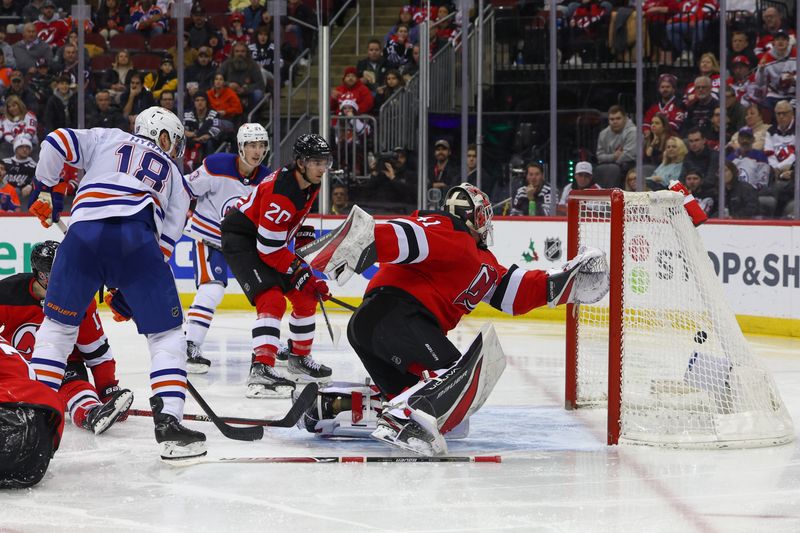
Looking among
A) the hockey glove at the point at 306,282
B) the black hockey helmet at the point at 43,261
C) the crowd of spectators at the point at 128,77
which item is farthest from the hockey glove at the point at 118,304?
the crowd of spectators at the point at 128,77

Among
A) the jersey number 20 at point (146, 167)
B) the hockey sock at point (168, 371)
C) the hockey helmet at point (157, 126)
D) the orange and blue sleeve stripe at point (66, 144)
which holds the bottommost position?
the hockey sock at point (168, 371)

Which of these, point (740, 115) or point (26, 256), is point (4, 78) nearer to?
point (26, 256)

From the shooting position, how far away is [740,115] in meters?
7.59

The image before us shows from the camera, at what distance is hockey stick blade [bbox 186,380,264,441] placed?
3734mm

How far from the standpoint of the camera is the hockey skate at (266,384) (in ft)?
15.5

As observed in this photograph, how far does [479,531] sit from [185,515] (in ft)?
2.38

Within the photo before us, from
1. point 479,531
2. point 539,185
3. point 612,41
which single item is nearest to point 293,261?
point 479,531

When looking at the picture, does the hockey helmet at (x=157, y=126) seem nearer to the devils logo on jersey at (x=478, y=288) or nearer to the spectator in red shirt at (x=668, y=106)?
the devils logo on jersey at (x=478, y=288)

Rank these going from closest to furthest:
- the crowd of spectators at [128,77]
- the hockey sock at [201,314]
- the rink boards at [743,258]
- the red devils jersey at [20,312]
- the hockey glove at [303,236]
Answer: the red devils jersey at [20,312]
the hockey glove at [303,236]
the hockey sock at [201,314]
the rink boards at [743,258]
the crowd of spectators at [128,77]

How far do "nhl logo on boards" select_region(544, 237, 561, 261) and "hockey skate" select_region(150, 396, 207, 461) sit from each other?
4484 millimetres

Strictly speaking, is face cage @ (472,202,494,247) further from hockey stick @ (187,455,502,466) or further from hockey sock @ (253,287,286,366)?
hockey sock @ (253,287,286,366)

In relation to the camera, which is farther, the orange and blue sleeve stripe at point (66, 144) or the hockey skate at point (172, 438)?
the orange and blue sleeve stripe at point (66, 144)

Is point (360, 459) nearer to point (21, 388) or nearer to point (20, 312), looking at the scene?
point (21, 388)

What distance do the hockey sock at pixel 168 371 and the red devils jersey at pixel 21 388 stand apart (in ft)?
1.08
